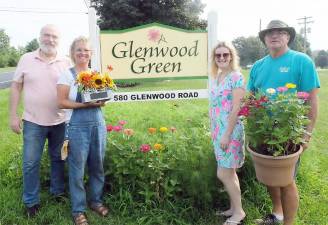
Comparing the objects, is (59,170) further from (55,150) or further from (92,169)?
(92,169)

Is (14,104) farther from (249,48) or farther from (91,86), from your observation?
(249,48)

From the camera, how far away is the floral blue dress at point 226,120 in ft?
10.1

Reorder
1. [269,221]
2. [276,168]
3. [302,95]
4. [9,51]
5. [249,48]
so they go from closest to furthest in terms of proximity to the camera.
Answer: [302,95] < [276,168] < [269,221] < [9,51] < [249,48]

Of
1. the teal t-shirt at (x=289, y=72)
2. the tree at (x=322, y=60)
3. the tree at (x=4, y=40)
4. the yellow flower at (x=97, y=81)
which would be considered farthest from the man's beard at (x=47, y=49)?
the tree at (x=322, y=60)

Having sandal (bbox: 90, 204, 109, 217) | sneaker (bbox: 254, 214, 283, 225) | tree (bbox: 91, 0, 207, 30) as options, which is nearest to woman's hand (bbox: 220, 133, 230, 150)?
sneaker (bbox: 254, 214, 283, 225)

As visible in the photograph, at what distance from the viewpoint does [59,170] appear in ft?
12.2

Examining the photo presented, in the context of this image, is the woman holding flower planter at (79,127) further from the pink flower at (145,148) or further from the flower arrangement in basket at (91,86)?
the pink flower at (145,148)

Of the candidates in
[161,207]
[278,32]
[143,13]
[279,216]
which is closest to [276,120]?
[278,32]

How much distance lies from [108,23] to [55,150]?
1312 centimetres

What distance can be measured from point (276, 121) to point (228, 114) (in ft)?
1.32

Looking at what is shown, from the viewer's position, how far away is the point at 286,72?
3078 millimetres

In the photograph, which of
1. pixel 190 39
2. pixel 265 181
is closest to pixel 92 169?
pixel 265 181

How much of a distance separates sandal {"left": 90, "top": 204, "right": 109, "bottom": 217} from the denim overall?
0.46ft

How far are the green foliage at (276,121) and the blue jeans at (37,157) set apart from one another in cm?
175
